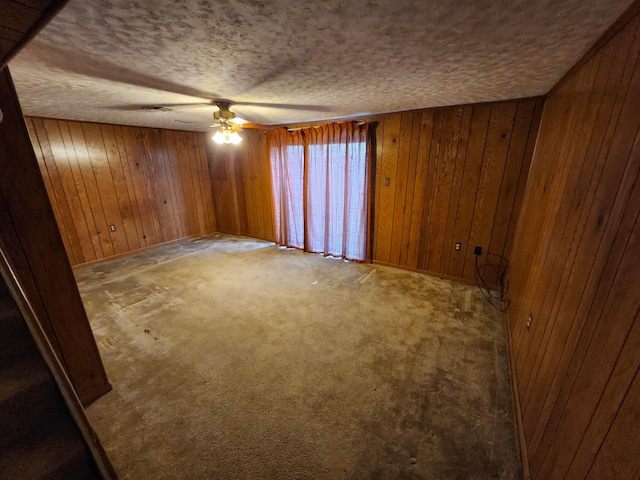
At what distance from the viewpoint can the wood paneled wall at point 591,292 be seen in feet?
2.53

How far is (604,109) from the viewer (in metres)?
1.16

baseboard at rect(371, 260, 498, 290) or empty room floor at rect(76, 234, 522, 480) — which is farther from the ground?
baseboard at rect(371, 260, 498, 290)

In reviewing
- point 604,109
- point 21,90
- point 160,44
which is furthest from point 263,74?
point 21,90

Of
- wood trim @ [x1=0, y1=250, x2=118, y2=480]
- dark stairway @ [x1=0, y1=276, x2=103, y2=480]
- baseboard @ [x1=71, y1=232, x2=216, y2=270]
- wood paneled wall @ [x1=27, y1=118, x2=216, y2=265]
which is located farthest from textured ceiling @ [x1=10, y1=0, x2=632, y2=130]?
baseboard @ [x1=71, y1=232, x2=216, y2=270]

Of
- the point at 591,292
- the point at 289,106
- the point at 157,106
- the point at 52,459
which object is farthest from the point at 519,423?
the point at 157,106

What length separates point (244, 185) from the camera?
16.6 feet

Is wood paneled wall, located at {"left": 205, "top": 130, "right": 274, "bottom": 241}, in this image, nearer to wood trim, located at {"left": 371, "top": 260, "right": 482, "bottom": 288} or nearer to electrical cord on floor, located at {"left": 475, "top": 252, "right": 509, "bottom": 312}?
wood trim, located at {"left": 371, "top": 260, "right": 482, "bottom": 288}

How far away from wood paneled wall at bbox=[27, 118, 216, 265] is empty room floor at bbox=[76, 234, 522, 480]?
1.12 m

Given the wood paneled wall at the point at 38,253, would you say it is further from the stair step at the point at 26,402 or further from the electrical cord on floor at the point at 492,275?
the electrical cord on floor at the point at 492,275

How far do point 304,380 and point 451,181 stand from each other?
8.95 ft

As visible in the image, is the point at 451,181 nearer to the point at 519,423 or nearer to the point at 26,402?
the point at 519,423

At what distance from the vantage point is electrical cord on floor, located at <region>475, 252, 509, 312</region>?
9.55 ft

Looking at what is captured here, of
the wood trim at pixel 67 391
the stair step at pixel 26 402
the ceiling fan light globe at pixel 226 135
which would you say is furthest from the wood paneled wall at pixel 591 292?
the ceiling fan light globe at pixel 226 135

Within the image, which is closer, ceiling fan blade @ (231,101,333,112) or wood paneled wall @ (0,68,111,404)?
wood paneled wall @ (0,68,111,404)
